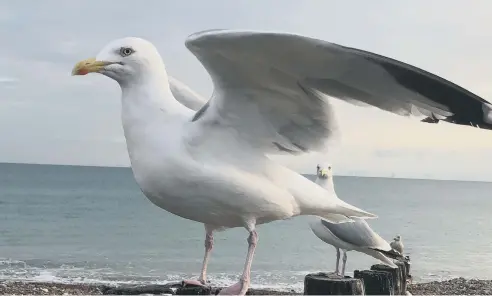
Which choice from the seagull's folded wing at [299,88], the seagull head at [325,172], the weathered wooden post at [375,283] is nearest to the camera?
the seagull's folded wing at [299,88]

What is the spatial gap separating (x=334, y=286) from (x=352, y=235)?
512 cm

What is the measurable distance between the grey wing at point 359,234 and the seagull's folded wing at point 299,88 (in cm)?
387

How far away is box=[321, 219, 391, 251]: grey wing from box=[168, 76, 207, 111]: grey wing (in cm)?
336

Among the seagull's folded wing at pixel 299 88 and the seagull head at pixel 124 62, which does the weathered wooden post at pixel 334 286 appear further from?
the seagull head at pixel 124 62

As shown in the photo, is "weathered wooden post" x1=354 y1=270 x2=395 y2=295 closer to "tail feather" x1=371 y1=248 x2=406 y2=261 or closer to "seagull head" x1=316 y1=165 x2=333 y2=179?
"tail feather" x1=371 y1=248 x2=406 y2=261

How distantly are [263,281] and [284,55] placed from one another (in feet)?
50.6

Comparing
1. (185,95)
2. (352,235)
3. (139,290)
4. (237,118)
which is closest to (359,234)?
(352,235)

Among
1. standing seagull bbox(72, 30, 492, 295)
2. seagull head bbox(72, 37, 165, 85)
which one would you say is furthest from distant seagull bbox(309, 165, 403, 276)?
seagull head bbox(72, 37, 165, 85)

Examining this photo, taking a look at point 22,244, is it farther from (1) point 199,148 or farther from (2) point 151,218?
(1) point 199,148

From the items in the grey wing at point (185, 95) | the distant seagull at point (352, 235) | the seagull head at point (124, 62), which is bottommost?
the distant seagull at point (352, 235)

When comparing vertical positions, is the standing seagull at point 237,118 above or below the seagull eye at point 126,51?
below

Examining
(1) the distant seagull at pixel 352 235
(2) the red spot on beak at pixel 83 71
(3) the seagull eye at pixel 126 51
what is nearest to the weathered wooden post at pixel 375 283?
(3) the seagull eye at pixel 126 51

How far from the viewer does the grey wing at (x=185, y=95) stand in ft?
15.1

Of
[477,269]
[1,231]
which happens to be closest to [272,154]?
[477,269]
